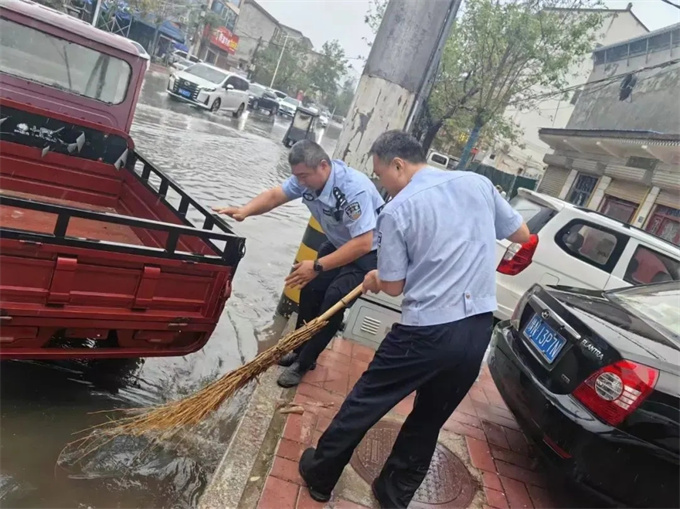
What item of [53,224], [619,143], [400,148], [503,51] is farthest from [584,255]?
[503,51]

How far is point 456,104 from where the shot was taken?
15438mm

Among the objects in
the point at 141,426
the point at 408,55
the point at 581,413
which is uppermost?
the point at 408,55

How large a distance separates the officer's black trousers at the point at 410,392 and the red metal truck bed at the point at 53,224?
2296 mm

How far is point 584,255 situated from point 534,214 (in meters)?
0.67

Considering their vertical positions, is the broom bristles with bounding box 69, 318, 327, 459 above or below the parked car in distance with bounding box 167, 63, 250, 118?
below

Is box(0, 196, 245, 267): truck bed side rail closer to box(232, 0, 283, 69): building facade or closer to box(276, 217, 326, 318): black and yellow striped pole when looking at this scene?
box(276, 217, 326, 318): black and yellow striped pole

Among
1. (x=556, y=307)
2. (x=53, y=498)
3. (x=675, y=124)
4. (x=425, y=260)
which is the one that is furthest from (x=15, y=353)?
(x=675, y=124)

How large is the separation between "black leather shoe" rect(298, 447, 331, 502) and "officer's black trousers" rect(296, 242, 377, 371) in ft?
2.72

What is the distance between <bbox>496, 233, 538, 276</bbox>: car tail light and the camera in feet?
16.4

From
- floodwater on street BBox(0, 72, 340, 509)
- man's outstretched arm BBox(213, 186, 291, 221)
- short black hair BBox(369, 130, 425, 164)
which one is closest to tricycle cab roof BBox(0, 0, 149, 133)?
man's outstretched arm BBox(213, 186, 291, 221)

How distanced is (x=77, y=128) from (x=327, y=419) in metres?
2.95

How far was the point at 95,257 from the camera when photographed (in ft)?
7.80

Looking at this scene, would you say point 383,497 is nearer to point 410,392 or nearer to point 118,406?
point 410,392

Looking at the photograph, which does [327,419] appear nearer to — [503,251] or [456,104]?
[503,251]
